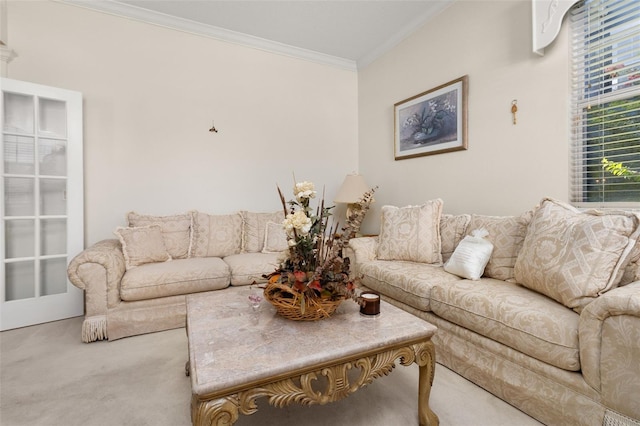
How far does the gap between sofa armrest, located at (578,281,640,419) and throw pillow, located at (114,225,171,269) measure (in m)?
2.83

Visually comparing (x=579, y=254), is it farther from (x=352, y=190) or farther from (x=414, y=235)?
(x=352, y=190)

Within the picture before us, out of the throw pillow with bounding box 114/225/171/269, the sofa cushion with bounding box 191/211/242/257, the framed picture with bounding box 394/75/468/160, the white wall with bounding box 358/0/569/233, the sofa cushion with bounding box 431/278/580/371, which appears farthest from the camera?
the sofa cushion with bounding box 191/211/242/257

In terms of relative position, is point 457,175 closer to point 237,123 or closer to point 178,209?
point 237,123

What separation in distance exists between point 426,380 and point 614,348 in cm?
69

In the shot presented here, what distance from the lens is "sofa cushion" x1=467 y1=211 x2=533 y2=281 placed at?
194 cm

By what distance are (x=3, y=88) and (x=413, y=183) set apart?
3.70m

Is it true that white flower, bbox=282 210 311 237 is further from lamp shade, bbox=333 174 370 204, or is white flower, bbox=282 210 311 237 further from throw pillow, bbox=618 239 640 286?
lamp shade, bbox=333 174 370 204

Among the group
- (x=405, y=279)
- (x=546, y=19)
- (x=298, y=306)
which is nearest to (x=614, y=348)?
(x=405, y=279)

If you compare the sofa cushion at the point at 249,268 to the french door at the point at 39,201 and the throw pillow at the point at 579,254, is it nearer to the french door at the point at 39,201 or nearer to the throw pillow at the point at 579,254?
the french door at the point at 39,201

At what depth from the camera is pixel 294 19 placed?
3.06 metres

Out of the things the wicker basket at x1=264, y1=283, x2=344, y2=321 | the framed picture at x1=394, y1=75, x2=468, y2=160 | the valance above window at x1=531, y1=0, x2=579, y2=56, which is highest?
the valance above window at x1=531, y1=0, x2=579, y2=56

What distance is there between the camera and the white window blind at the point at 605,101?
5.86 ft

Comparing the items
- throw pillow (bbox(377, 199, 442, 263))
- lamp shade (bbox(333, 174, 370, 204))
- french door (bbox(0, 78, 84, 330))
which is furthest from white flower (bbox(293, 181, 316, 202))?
french door (bbox(0, 78, 84, 330))

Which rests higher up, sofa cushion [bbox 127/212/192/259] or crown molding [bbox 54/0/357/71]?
crown molding [bbox 54/0/357/71]
